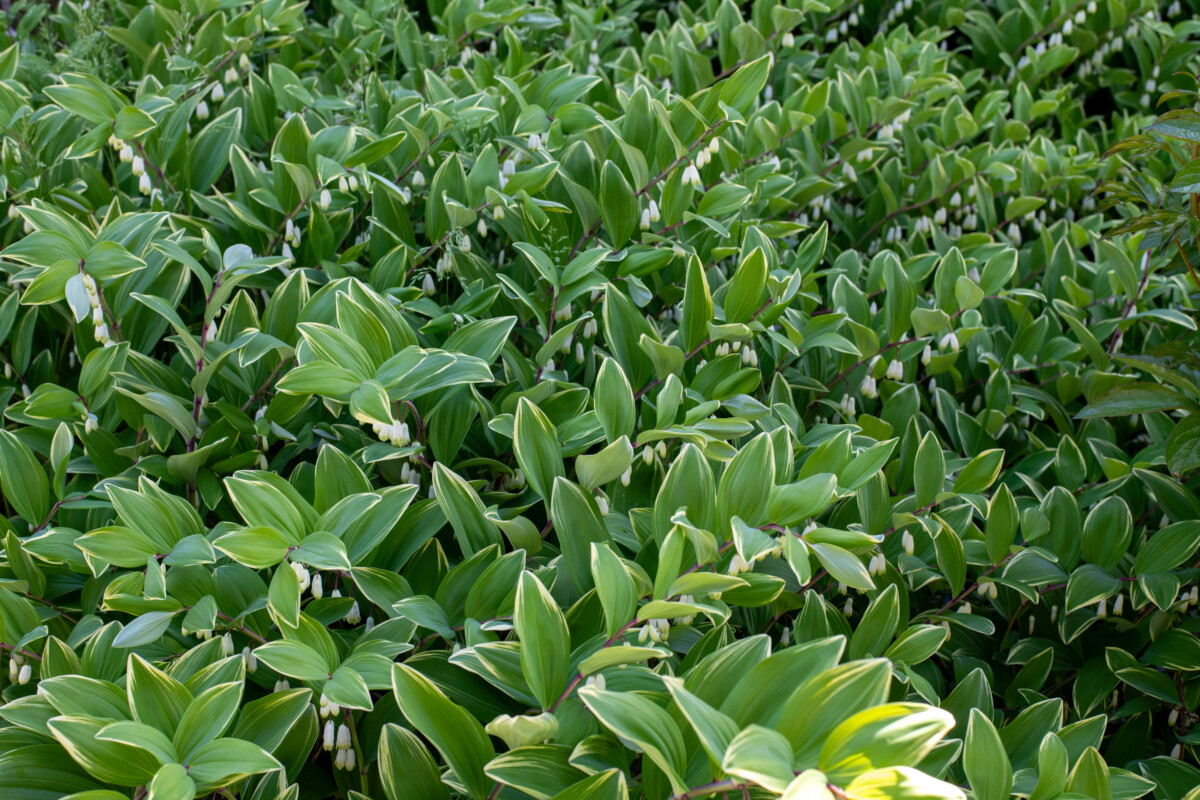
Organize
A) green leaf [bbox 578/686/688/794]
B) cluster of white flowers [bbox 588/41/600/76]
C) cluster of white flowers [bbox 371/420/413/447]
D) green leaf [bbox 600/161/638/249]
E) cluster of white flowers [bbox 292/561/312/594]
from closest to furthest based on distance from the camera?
green leaf [bbox 578/686/688/794], cluster of white flowers [bbox 292/561/312/594], cluster of white flowers [bbox 371/420/413/447], green leaf [bbox 600/161/638/249], cluster of white flowers [bbox 588/41/600/76]

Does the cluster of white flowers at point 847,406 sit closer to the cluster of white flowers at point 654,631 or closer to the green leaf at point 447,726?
the cluster of white flowers at point 654,631

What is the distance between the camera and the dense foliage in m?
1.13

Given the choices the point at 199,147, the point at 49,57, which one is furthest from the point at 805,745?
the point at 49,57

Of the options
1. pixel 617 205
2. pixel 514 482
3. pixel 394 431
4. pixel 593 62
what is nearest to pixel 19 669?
pixel 394 431

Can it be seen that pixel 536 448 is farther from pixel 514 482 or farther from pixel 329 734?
pixel 329 734

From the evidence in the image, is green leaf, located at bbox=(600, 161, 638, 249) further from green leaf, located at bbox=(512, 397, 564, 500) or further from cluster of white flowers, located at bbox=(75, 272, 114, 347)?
cluster of white flowers, located at bbox=(75, 272, 114, 347)

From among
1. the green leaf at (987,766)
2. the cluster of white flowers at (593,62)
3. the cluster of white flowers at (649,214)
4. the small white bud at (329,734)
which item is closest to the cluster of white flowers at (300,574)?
the small white bud at (329,734)

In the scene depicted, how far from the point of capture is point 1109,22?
3467 mm

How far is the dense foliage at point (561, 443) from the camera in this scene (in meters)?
1.13

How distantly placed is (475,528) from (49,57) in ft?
8.34

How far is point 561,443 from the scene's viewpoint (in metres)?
1.53

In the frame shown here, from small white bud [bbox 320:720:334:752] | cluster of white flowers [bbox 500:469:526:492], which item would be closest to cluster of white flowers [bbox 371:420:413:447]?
cluster of white flowers [bbox 500:469:526:492]

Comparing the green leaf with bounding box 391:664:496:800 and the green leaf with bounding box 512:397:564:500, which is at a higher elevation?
the green leaf with bounding box 512:397:564:500

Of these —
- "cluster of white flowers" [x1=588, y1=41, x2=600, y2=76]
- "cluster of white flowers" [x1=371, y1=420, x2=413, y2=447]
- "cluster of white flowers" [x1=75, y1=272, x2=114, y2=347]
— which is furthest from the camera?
"cluster of white flowers" [x1=588, y1=41, x2=600, y2=76]
